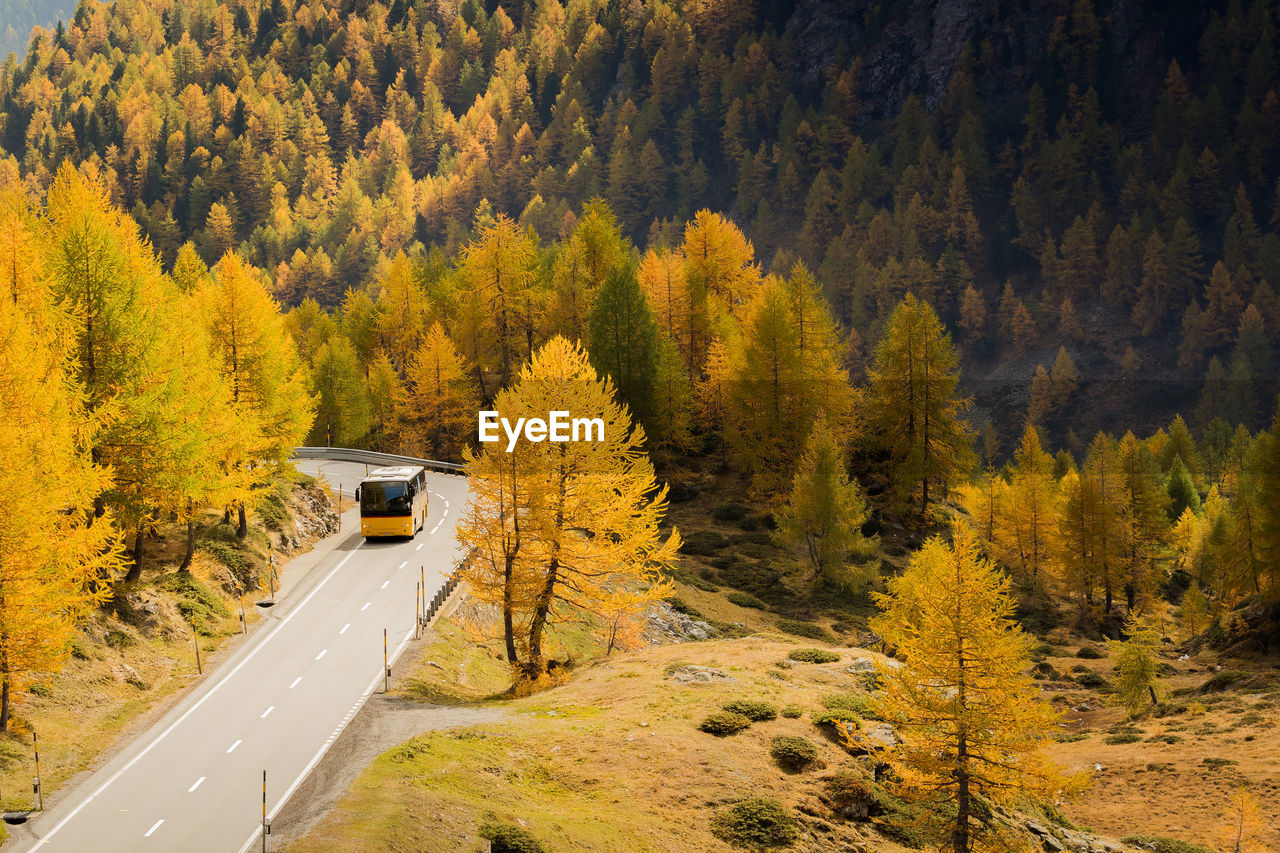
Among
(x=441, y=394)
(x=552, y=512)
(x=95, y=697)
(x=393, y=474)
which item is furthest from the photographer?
(x=441, y=394)

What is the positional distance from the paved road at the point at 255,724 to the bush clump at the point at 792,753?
11.1 m

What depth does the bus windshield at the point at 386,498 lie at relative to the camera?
4394 centimetres

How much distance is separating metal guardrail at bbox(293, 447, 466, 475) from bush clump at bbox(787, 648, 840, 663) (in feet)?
119

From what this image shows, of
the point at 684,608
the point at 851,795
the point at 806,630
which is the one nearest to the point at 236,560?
the point at 684,608

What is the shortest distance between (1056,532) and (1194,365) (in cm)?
10160

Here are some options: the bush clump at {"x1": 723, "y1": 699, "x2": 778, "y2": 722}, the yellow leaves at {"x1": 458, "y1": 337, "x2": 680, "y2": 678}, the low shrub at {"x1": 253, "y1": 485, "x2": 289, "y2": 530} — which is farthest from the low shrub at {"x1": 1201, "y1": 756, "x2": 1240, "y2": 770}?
the low shrub at {"x1": 253, "y1": 485, "x2": 289, "y2": 530}

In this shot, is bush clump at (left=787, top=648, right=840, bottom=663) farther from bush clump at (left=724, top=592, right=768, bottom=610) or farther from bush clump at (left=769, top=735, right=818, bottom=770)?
bush clump at (left=724, top=592, right=768, bottom=610)

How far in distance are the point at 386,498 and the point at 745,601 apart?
742 inches

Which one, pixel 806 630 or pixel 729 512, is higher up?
pixel 729 512

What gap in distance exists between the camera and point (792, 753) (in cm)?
2395

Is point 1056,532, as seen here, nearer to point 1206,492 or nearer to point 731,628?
point 731,628

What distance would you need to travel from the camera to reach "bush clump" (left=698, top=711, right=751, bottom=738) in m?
24.8

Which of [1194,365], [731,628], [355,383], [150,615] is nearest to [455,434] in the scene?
[355,383]

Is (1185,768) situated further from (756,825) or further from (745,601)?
(756,825)
